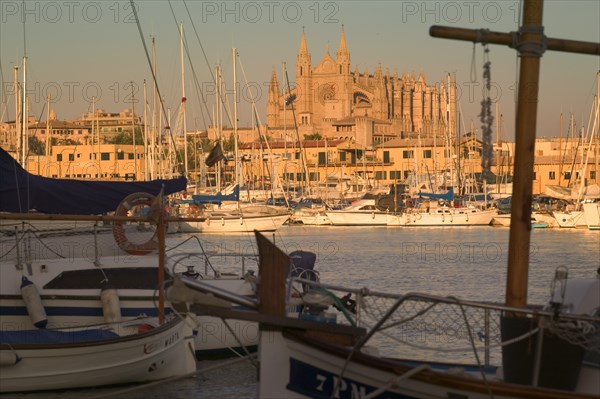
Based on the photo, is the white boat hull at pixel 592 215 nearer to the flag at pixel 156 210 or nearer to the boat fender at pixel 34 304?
the flag at pixel 156 210

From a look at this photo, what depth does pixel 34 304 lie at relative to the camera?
54.9ft

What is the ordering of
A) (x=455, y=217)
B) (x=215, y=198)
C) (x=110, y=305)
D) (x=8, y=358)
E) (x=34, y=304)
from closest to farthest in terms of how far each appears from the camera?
(x=8, y=358)
(x=34, y=304)
(x=110, y=305)
(x=215, y=198)
(x=455, y=217)

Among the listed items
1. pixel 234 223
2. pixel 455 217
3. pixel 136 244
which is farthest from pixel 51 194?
pixel 455 217

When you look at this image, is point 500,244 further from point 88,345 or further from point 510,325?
point 510,325

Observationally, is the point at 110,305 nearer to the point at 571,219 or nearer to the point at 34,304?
the point at 34,304

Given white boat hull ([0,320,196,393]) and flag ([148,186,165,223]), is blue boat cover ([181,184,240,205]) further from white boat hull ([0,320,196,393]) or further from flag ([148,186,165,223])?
white boat hull ([0,320,196,393])

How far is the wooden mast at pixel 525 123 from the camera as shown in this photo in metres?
10.3

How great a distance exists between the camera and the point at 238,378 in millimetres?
17672

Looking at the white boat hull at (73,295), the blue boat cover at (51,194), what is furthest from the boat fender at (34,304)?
the blue boat cover at (51,194)

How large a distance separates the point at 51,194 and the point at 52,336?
3.60 m

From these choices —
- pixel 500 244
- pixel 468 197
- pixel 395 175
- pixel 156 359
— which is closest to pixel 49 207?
pixel 156 359

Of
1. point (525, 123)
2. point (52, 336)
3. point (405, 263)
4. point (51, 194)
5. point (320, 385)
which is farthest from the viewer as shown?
point (405, 263)

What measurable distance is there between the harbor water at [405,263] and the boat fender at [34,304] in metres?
1.54

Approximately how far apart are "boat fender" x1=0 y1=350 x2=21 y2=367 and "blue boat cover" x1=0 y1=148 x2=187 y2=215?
3.92m
